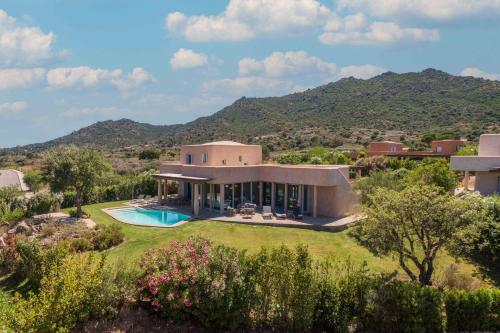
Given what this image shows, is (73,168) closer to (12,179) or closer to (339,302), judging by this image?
Result: (339,302)

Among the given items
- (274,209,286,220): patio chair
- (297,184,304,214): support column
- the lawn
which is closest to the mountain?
(297,184,304,214): support column

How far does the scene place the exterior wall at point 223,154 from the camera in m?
30.2

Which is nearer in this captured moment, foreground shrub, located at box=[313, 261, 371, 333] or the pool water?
foreground shrub, located at box=[313, 261, 371, 333]

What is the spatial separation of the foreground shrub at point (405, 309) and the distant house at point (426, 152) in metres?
45.9

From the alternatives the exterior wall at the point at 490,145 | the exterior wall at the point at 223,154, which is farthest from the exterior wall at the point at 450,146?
the exterior wall at the point at 223,154

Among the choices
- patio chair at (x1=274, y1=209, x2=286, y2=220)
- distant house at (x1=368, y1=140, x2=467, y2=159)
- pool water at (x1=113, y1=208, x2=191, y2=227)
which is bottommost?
pool water at (x1=113, y1=208, x2=191, y2=227)

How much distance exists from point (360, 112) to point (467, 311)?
94.5m

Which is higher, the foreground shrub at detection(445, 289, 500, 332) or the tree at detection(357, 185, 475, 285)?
the tree at detection(357, 185, 475, 285)

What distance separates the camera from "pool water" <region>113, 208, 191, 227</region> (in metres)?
24.5

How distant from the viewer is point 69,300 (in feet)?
30.1

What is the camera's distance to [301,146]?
248 feet

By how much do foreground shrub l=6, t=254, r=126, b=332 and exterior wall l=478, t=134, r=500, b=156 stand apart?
28.5m

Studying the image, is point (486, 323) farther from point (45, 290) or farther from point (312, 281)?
point (45, 290)

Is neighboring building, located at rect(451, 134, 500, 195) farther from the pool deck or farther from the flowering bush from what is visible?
the flowering bush
